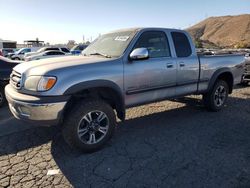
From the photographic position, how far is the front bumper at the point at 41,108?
3.54 metres

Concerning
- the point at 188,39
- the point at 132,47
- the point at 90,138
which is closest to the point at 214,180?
the point at 90,138

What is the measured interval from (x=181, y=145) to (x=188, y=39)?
2483 mm

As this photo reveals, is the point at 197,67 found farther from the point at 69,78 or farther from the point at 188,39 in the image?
the point at 69,78

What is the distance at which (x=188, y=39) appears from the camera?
5.63 meters

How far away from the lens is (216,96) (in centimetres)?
641

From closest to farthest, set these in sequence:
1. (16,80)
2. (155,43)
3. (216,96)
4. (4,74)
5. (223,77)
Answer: (16,80) < (155,43) < (216,96) < (223,77) < (4,74)

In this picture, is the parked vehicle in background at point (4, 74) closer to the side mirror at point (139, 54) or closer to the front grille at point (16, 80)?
the front grille at point (16, 80)

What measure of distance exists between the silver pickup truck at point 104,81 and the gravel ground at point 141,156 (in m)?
0.45

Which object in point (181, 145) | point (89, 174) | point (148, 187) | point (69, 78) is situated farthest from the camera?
point (181, 145)

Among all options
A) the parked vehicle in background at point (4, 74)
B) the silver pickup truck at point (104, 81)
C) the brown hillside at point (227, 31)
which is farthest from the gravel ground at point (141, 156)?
the brown hillside at point (227, 31)

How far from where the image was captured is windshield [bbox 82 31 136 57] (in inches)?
179

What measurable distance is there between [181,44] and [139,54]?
1.62 metres

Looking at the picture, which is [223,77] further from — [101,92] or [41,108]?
[41,108]

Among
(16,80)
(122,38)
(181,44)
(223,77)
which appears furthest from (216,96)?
(16,80)
